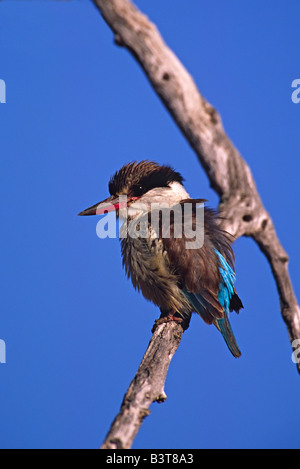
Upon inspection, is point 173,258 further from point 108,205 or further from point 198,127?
point 198,127

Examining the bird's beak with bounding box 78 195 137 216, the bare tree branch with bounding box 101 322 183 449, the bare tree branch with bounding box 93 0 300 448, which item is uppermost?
the bird's beak with bounding box 78 195 137 216

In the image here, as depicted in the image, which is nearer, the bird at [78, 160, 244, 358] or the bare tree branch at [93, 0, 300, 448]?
the bare tree branch at [93, 0, 300, 448]

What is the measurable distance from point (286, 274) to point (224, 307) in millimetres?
504

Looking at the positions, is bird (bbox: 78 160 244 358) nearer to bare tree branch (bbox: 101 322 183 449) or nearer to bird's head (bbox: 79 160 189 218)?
bird's head (bbox: 79 160 189 218)

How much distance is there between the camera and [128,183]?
325 centimetres

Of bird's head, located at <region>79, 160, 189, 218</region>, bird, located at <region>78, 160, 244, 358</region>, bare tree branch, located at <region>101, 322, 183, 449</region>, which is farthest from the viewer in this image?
bird's head, located at <region>79, 160, 189, 218</region>

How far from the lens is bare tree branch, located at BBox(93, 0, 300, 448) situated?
1.97m

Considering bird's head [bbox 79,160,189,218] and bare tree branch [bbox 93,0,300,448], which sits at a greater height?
bird's head [bbox 79,160,189,218]

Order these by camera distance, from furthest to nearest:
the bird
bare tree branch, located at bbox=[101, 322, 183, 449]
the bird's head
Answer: the bird's head
the bird
bare tree branch, located at bbox=[101, 322, 183, 449]

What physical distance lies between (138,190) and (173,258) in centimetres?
60

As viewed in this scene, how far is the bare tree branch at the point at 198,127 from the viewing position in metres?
1.97

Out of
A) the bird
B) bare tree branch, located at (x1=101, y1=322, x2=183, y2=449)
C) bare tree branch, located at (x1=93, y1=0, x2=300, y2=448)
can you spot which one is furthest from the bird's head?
bare tree branch, located at (x1=101, y1=322, x2=183, y2=449)
